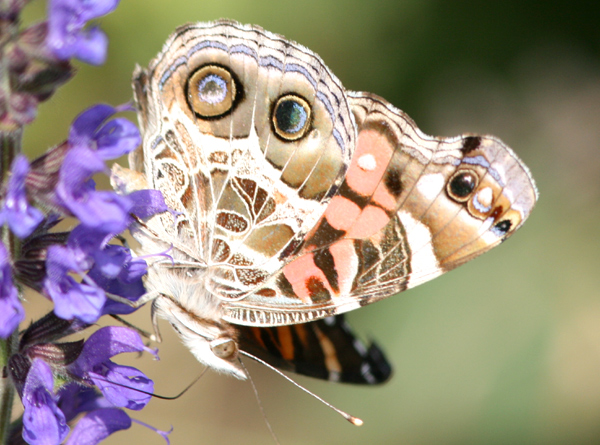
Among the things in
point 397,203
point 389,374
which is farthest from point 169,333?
point 397,203

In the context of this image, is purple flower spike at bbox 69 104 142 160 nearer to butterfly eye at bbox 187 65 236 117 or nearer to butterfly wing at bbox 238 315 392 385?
butterfly eye at bbox 187 65 236 117

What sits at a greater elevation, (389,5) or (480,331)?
(389,5)

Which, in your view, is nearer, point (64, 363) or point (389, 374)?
point (64, 363)

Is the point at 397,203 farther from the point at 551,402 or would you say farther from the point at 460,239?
the point at 551,402

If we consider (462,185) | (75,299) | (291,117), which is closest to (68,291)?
(75,299)

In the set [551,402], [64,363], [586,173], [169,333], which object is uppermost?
[586,173]

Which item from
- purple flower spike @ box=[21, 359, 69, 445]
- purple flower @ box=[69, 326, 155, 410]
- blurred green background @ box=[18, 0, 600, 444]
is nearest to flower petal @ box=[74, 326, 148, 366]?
purple flower @ box=[69, 326, 155, 410]

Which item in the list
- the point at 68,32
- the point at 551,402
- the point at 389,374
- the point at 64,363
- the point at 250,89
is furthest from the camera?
the point at 551,402
